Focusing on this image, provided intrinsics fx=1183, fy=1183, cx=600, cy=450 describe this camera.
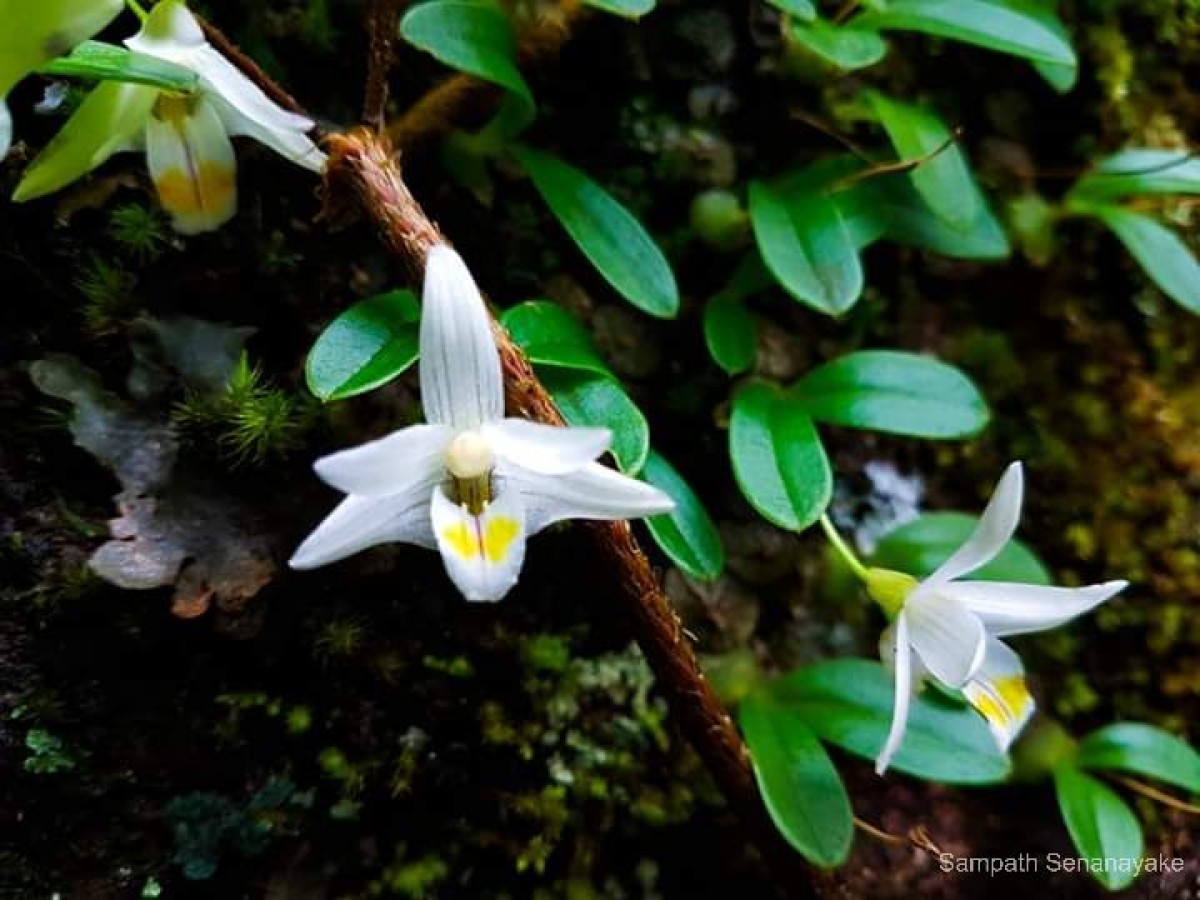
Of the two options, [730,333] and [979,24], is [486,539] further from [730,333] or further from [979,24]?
[979,24]

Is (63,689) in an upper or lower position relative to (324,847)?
upper

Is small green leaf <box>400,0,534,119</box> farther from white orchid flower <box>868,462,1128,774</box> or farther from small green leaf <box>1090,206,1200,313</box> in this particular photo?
small green leaf <box>1090,206,1200,313</box>

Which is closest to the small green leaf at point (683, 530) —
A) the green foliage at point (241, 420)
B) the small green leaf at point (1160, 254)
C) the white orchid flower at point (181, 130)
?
the green foliage at point (241, 420)

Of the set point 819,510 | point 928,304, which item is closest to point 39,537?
point 819,510

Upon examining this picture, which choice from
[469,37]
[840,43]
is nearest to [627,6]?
[469,37]

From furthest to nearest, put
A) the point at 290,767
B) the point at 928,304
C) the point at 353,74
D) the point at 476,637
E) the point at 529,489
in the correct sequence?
1. the point at 928,304
2. the point at 353,74
3. the point at 476,637
4. the point at 290,767
5. the point at 529,489

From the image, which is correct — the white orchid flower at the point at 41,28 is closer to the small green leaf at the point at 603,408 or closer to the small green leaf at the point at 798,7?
the small green leaf at the point at 603,408

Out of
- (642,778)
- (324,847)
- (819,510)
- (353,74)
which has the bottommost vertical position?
(642,778)

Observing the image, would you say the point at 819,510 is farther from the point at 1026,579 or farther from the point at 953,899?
the point at 953,899
